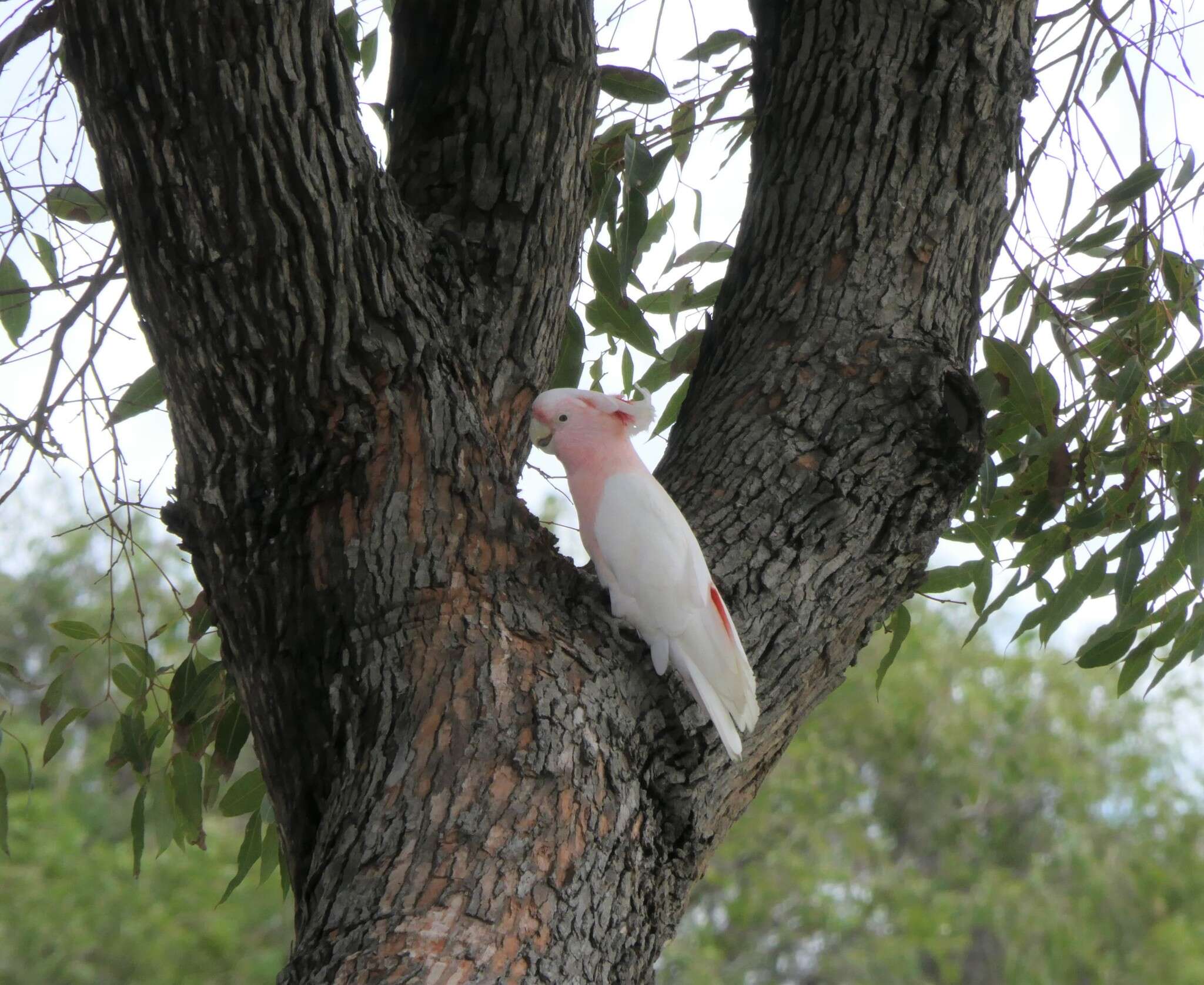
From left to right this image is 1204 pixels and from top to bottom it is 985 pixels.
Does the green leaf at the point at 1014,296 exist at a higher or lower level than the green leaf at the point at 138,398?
lower

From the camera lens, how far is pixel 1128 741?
9211 mm

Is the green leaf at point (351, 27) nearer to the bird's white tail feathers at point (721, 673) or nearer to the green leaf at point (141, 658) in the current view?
the green leaf at point (141, 658)

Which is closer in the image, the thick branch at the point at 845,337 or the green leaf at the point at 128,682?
the thick branch at the point at 845,337

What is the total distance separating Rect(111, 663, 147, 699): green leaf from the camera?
1.98 m

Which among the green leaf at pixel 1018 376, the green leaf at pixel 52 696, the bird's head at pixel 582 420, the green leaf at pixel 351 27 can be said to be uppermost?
the green leaf at pixel 351 27

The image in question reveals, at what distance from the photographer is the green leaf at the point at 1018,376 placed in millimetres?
1762

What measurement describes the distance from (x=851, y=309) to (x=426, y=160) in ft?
2.07

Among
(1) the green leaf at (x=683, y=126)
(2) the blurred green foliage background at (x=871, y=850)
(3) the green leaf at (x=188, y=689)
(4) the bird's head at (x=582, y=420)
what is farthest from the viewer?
(2) the blurred green foliage background at (x=871, y=850)

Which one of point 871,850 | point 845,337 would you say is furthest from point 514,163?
point 871,850

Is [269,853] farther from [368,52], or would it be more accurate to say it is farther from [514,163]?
[368,52]

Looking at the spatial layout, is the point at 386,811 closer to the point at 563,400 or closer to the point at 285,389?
the point at 285,389

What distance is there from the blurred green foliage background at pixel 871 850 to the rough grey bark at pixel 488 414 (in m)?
3.88

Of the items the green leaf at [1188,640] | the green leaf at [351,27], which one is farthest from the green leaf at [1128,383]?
the green leaf at [351,27]

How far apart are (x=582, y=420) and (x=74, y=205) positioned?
93 centimetres
